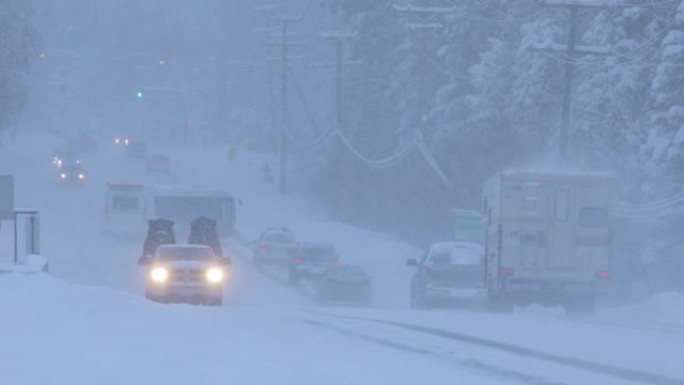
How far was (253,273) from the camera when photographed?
163 ft

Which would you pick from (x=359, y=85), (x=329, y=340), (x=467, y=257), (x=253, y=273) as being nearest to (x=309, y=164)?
(x=359, y=85)

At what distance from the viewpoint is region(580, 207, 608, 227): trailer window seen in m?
A: 28.4

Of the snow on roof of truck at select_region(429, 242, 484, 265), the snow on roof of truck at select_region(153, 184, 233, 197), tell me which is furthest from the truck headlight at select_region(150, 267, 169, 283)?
the snow on roof of truck at select_region(153, 184, 233, 197)

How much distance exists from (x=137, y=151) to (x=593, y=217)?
84874 millimetres

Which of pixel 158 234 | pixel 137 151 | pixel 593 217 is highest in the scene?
pixel 593 217

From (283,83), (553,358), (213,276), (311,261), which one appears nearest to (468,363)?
(553,358)

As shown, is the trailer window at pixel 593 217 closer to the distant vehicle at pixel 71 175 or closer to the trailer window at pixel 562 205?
the trailer window at pixel 562 205

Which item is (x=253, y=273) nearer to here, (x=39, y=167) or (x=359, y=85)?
(x=359, y=85)

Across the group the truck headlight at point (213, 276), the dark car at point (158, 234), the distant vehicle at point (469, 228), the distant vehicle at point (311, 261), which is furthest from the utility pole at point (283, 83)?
the truck headlight at point (213, 276)

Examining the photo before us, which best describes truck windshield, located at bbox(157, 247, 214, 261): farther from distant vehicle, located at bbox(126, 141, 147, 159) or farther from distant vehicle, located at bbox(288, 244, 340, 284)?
distant vehicle, located at bbox(126, 141, 147, 159)

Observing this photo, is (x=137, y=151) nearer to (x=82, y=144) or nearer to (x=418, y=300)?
(x=82, y=144)

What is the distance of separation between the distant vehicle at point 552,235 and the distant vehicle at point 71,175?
209ft

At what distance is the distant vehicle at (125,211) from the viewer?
61.8 metres

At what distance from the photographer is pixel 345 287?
129ft
